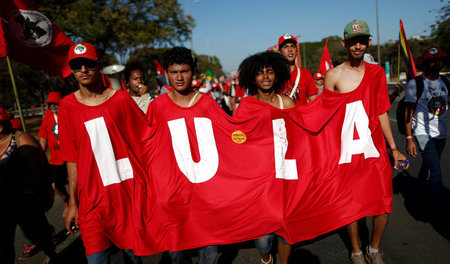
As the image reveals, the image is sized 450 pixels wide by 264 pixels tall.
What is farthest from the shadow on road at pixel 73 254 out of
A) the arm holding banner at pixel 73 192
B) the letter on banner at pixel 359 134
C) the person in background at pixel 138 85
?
the letter on banner at pixel 359 134

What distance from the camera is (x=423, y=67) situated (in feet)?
12.9

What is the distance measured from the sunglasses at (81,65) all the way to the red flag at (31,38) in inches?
67.7

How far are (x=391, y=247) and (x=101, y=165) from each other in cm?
313

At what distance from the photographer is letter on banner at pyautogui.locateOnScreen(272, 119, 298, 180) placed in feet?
9.68

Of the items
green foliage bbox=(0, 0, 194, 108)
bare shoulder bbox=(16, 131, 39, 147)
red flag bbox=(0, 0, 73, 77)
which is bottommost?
bare shoulder bbox=(16, 131, 39, 147)

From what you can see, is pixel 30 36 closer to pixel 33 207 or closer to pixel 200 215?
pixel 33 207

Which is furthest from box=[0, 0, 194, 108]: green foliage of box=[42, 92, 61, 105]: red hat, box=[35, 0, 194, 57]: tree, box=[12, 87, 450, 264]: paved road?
box=[12, 87, 450, 264]: paved road

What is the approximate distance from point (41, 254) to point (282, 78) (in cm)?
389

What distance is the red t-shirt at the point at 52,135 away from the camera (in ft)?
16.3

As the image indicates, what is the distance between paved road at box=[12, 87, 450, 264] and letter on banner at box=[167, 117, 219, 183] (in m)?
1.28

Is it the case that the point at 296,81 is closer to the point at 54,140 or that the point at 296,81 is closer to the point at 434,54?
the point at 434,54

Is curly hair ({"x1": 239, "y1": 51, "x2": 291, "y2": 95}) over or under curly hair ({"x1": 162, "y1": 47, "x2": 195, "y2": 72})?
under

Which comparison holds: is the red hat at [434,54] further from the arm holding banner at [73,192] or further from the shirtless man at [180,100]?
the arm holding banner at [73,192]

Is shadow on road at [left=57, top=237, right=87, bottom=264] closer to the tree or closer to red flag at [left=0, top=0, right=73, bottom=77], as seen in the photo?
red flag at [left=0, top=0, right=73, bottom=77]
